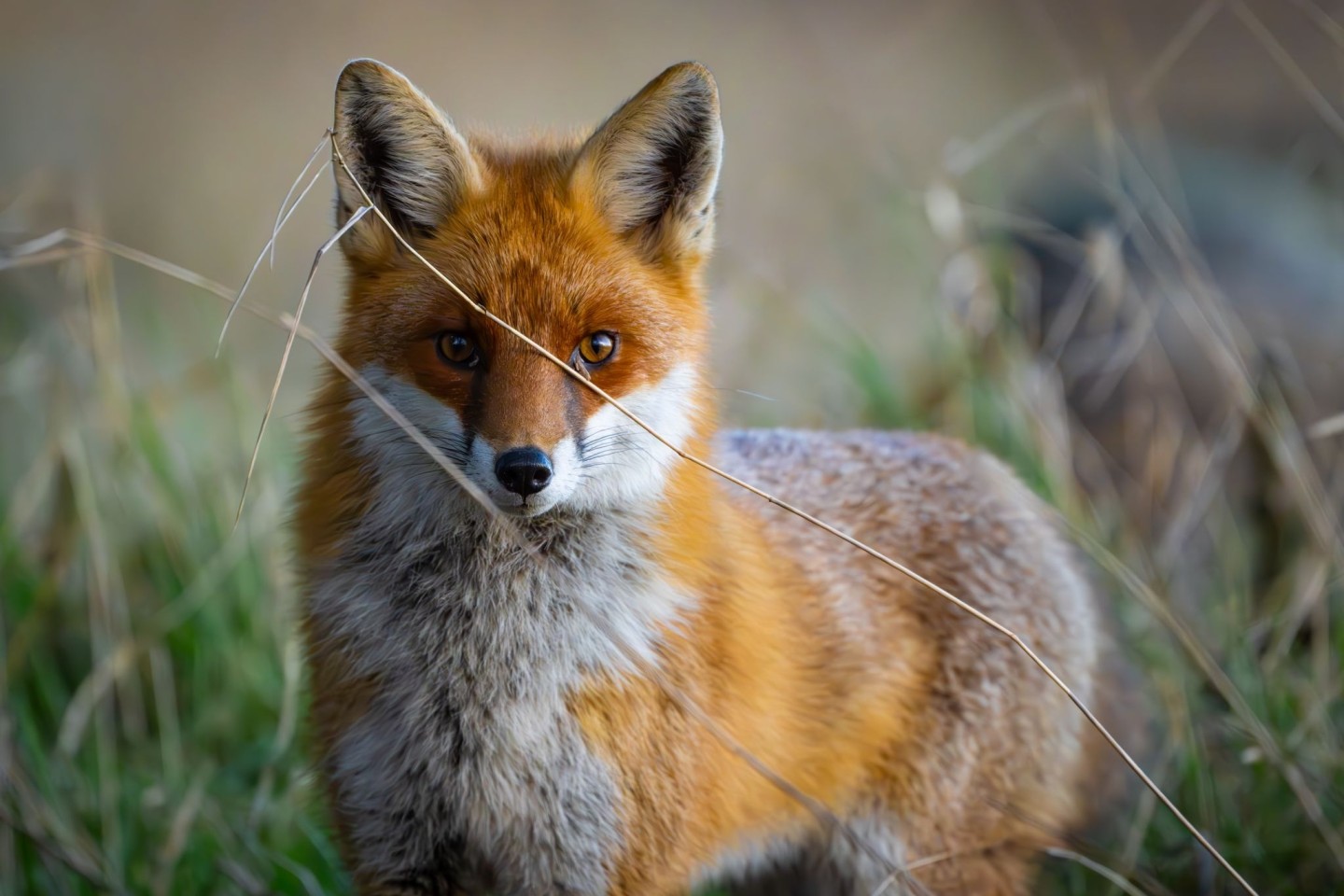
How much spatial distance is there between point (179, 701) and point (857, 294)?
4.84m

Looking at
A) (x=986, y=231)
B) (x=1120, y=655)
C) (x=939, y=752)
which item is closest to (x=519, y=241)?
(x=939, y=752)

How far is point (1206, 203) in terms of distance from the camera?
6320 millimetres

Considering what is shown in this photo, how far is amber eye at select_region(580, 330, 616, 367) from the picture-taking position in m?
2.19

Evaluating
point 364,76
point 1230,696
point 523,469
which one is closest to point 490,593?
point 523,469

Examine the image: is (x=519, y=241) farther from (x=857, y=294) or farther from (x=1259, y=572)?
(x=857, y=294)

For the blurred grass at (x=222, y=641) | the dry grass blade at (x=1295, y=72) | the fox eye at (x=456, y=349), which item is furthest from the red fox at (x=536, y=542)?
the dry grass blade at (x=1295, y=72)

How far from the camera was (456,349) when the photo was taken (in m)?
2.14

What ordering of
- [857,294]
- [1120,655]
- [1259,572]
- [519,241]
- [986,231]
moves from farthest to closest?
[857,294]
[986,231]
[1259,572]
[1120,655]
[519,241]

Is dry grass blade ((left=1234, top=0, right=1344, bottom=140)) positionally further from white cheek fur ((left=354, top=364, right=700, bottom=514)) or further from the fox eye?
the fox eye

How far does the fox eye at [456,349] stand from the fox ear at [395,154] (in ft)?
1.04

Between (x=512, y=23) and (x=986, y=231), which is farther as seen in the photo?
(x=512, y=23)

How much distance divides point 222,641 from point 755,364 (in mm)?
2559

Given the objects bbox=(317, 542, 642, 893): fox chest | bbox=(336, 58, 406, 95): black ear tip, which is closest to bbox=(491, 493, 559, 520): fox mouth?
bbox=(317, 542, 642, 893): fox chest

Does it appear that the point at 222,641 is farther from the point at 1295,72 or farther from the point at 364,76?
the point at 1295,72
